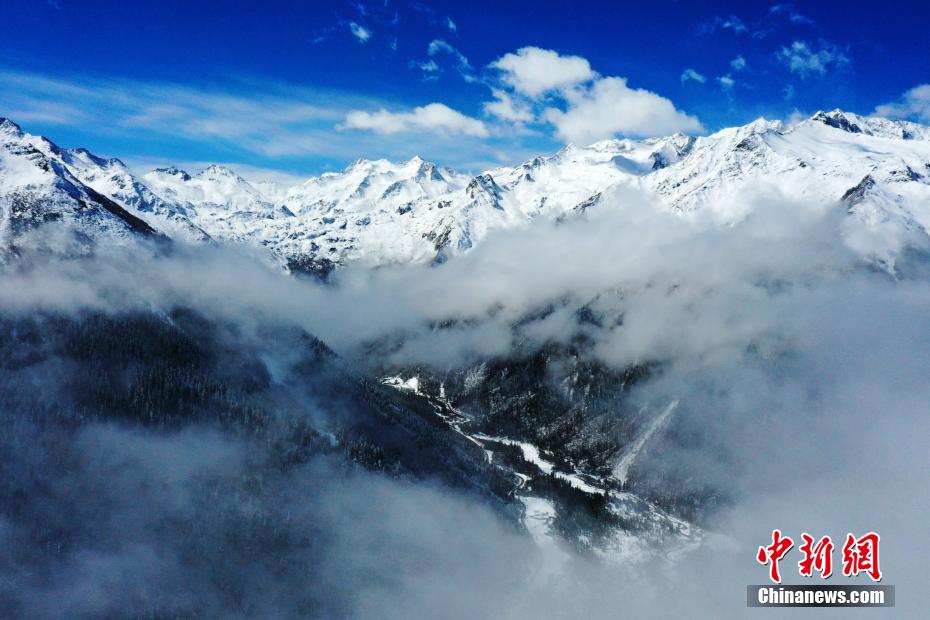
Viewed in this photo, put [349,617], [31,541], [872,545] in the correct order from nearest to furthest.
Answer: [872,545]
[31,541]
[349,617]

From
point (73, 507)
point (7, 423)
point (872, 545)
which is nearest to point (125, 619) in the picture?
point (73, 507)

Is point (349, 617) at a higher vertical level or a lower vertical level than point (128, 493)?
lower

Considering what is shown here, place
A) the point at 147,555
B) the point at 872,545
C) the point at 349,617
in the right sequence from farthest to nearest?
the point at 349,617
the point at 147,555
the point at 872,545

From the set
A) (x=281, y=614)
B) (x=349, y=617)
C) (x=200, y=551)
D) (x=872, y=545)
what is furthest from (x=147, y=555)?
(x=872, y=545)

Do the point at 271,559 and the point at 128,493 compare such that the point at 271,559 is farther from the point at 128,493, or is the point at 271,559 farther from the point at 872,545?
the point at 872,545

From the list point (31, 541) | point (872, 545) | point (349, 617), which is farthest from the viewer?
point (349, 617)

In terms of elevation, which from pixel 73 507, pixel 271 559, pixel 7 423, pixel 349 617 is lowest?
pixel 349 617

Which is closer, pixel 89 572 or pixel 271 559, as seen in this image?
pixel 89 572

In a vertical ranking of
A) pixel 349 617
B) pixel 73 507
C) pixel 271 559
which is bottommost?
pixel 349 617

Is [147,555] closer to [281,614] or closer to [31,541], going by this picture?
[31,541]
